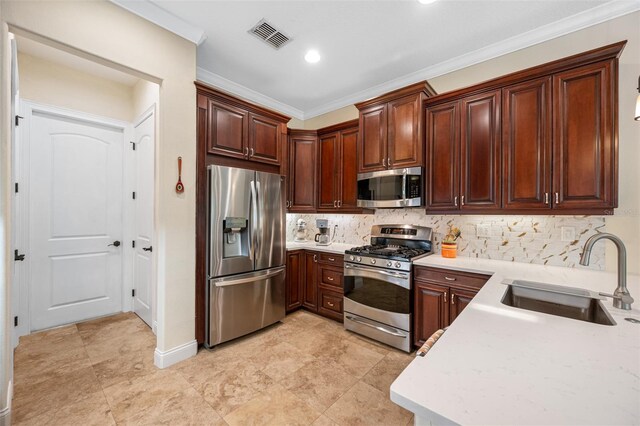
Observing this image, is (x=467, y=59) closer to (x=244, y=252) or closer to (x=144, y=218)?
(x=244, y=252)

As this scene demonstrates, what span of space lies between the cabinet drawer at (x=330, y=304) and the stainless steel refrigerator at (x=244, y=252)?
0.52 metres

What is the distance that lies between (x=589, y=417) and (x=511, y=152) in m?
2.29

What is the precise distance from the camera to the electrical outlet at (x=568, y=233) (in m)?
2.30

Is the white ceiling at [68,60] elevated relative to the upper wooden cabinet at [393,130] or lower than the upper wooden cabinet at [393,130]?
elevated

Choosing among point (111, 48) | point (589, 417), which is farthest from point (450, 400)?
point (111, 48)

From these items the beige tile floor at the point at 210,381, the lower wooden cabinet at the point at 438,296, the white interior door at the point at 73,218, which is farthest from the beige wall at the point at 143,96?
the lower wooden cabinet at the point at 438,296

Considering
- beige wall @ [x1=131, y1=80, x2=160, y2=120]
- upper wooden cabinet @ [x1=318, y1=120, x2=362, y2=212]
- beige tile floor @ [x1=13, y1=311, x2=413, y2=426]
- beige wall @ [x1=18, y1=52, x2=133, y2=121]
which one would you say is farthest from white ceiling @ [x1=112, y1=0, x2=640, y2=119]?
beige tile floor @ [x1=13, y1=311, x2=413, y2=426]

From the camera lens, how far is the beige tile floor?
1813 millimetres

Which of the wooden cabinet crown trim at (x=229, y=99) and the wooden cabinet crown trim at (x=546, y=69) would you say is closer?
the wooden cabinet crown trim at (x=546, y=69)

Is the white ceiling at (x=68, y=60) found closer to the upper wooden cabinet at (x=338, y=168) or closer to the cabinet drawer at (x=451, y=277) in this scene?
the upper wooden cabinet at (x=338, y=168)

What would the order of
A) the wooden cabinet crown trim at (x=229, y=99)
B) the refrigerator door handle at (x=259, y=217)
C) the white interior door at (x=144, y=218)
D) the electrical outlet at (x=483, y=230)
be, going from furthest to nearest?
the white interior door at (x=144, y=218) < the refrigerator door handle at (x=259, y=217) < the electrical outlet at (x=483, y=230) < the wooden cabinet crown trim at (x=229, y=99)

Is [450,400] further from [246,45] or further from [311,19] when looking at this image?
[246,45]

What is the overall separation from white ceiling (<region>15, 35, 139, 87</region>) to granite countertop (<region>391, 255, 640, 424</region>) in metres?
3.75

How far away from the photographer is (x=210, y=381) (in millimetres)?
2164
